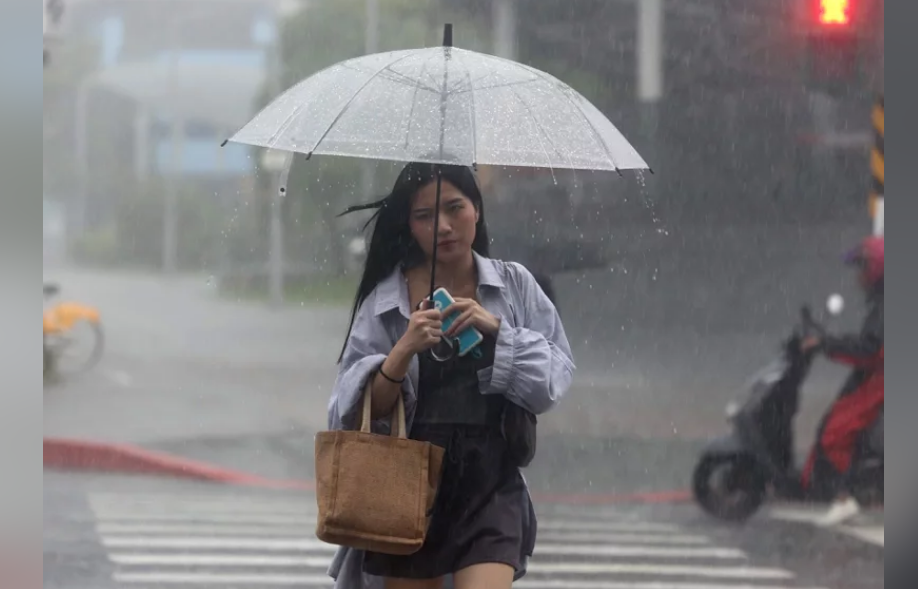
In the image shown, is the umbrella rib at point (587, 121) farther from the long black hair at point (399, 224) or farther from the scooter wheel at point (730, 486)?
the scooter wheel at point (730, 486)

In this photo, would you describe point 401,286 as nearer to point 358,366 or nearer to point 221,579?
point 358,366

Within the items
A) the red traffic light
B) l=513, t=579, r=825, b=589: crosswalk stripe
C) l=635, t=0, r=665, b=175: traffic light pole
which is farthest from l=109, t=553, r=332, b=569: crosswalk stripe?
the red traffic light

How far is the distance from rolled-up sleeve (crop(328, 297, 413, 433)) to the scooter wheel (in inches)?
159

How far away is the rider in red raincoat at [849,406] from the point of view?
7.16 metres

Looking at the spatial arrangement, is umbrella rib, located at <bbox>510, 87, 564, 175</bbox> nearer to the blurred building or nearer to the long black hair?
the long black hair

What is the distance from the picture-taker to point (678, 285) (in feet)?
31.6

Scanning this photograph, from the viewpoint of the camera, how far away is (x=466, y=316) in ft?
11.3

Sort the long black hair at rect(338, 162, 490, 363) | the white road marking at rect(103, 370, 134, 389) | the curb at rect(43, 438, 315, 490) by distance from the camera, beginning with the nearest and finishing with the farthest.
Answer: the long black hair at rect(338, 162, 490, 363), the curb at rect(43, 438, 315, 490), the white road marking at rect(103, 370, 134, 389)

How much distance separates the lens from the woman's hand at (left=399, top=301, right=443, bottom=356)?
3377 millimetres

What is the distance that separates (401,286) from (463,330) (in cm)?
26

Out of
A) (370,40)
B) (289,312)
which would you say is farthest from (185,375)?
(370,40)

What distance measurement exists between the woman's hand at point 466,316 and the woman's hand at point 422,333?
5cm

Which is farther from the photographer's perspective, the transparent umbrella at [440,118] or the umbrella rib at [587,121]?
the umbrella rib at [587,121]

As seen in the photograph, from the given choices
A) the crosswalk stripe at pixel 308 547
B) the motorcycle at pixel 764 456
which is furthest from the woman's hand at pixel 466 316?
the motorcycle at pixel 764 456
